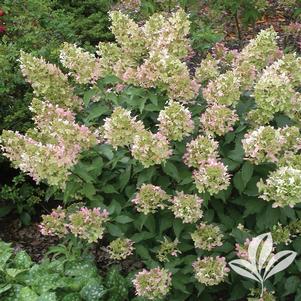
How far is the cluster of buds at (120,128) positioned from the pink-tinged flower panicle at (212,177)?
0.39 meters

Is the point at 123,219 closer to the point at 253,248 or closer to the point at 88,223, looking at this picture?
the point at 88,223

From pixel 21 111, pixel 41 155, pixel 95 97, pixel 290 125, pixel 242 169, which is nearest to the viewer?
pixel 41 155

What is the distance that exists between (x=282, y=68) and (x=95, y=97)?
3.71 ft

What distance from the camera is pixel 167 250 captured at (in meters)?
3.31

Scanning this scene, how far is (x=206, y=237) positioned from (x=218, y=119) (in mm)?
664

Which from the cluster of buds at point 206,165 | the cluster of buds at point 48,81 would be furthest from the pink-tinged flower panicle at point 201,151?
the cluster of buds at point 48,81

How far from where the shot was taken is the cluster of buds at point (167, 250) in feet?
10.8

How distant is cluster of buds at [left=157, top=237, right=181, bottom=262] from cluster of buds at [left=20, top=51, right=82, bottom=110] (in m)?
1.03

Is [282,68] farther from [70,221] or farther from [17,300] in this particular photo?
[17,300]

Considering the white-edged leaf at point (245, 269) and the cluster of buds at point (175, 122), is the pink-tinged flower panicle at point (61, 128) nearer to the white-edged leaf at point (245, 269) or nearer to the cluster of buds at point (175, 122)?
the cluster of buds at point (175, 122)

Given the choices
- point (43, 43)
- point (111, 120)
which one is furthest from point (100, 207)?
point (43, 43)

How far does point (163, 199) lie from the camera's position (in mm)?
3092

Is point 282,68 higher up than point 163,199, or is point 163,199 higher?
point 282,68

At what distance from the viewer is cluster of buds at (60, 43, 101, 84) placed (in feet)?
10.8
